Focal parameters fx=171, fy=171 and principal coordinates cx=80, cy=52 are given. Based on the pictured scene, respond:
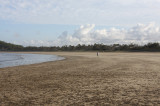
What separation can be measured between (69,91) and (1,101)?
2.66 m

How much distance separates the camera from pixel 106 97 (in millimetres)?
6379

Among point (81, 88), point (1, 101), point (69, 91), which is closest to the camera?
point (1, 101)

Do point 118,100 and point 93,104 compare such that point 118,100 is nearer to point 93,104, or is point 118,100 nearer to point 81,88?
point 93,104

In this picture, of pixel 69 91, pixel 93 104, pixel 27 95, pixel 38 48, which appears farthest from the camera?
pixel 38 48

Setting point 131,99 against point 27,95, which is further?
point 27,95

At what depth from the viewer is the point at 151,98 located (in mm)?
6184

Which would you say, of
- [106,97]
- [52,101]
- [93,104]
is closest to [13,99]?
[52,101]

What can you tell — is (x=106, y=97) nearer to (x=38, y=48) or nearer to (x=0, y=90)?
(x=0, y=90)

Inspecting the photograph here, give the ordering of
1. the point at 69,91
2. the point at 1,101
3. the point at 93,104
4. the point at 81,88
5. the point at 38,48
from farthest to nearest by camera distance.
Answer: the point at 38,48 → the point at 81,88 → the point at 69,91 → the point at 1,101 → the point at 93,104

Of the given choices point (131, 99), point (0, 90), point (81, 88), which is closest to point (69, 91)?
point (81, 88)

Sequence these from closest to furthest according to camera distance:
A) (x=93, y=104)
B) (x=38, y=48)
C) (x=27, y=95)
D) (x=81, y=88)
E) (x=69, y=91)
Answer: (x=93, y=104), (x=27, y=95), (x=69, y=91), (x=81, y=88), (x=38, y=48)

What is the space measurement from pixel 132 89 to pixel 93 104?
2640mm

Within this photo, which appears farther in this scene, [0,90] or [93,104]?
[0,90]

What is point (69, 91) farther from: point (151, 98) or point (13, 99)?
point (151, 98)
